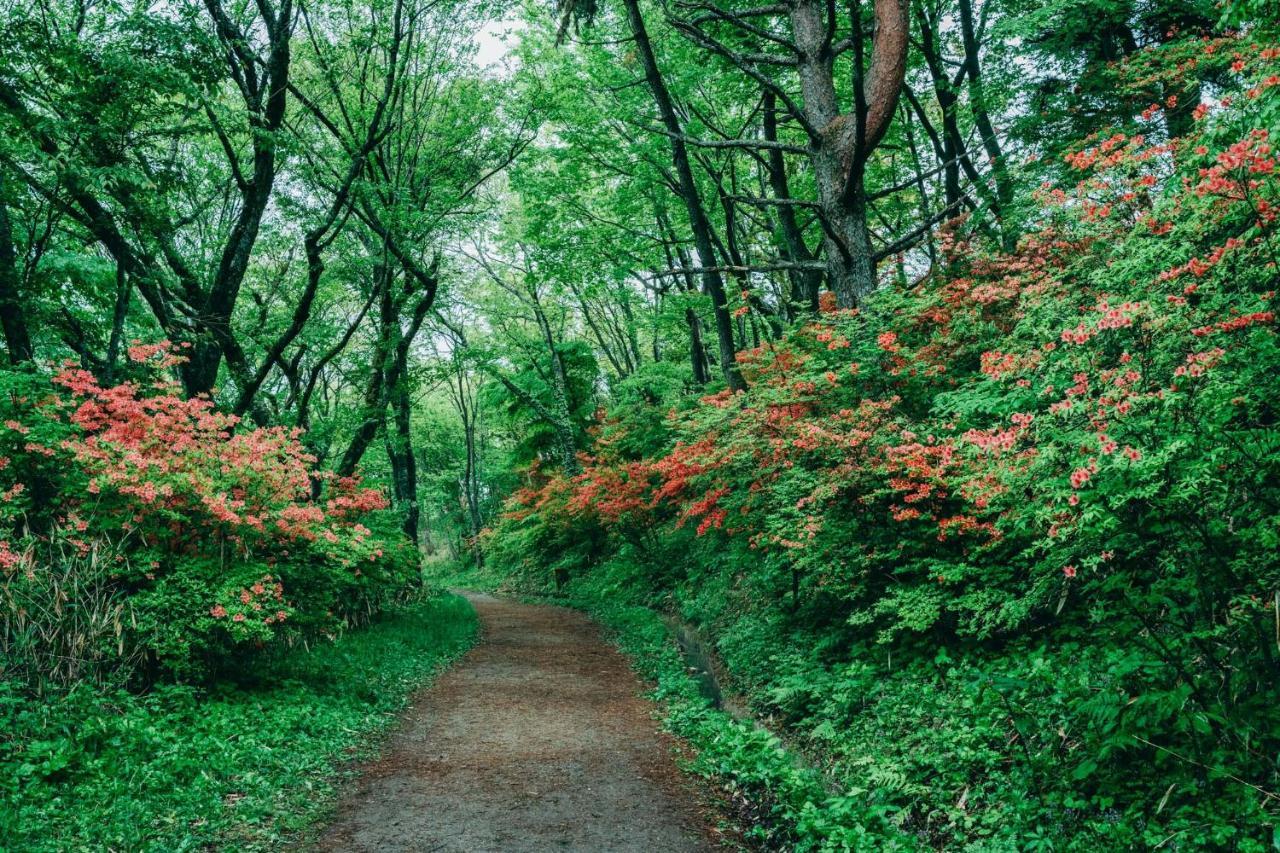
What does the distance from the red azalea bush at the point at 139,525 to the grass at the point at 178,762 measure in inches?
21.5

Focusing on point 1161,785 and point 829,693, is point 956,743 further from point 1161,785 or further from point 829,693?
point 829,693

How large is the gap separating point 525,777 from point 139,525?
441 cm

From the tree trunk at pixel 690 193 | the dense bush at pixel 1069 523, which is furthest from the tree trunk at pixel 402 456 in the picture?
the dense bush at pixel 1069 523

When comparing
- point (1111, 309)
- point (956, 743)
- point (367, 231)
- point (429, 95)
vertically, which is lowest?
point (956, 743)

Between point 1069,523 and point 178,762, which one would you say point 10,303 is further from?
point 1069,523

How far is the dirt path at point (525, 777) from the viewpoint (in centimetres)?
481

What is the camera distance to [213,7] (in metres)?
9.25

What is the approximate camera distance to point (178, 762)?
16.7 ft

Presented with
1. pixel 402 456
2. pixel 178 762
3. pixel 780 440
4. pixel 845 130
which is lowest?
pixel 178 762

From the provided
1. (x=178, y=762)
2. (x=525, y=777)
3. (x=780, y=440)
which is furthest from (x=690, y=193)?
(x=178, y=762)

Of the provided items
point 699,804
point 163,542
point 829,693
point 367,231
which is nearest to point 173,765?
point 163,542

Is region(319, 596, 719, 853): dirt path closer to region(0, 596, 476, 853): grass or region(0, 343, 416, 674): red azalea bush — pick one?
region(0, 596, 476, 853): grass

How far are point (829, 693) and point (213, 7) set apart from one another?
37.3 feet

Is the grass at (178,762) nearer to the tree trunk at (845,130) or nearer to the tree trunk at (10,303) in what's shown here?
the tree trunk at (10,303)
